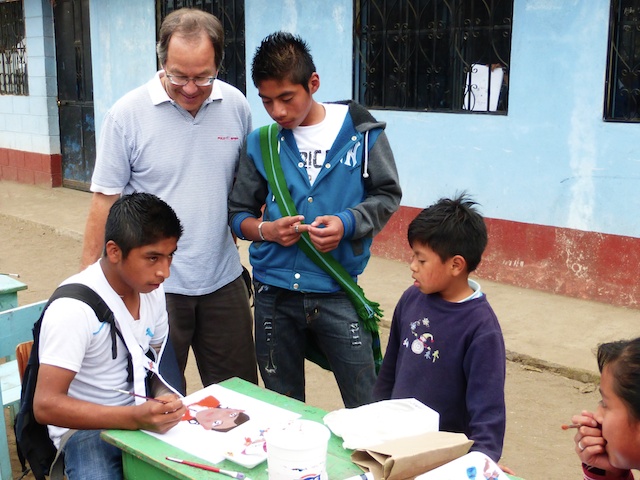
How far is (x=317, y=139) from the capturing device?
2795 millimetres

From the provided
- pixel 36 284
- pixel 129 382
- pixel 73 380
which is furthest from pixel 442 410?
pixel 36 284

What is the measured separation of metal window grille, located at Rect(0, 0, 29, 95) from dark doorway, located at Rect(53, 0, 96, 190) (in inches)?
28.8

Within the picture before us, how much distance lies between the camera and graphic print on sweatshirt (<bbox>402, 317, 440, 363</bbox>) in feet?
7.70

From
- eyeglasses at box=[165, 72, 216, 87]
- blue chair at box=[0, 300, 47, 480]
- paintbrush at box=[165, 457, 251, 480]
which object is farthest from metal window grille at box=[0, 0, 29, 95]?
paintbrush at box=[165, 457, 251, 480]

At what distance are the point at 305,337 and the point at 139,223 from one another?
83 centimetres

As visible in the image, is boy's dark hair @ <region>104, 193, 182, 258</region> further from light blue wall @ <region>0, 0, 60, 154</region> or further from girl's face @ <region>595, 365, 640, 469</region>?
light blue wall @ <region>0, 0, 60, 154</region>

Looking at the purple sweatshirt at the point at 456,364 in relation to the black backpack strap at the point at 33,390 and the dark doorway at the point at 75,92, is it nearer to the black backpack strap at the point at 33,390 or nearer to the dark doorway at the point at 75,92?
the black backpack strap at the point at 33,390

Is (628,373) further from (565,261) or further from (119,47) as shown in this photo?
→ (119,47)

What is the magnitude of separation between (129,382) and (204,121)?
997mm

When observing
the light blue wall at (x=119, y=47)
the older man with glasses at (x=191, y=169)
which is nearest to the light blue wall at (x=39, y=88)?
the light blue wall at (x=119, y=47)

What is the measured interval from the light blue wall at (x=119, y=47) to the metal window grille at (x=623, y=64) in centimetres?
514

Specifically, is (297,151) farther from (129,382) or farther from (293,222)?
(129,382)

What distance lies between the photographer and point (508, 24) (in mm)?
5594

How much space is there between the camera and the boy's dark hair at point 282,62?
264 centimetres
